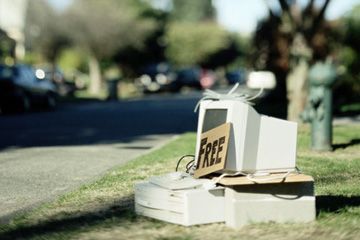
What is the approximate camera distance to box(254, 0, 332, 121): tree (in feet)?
52.5

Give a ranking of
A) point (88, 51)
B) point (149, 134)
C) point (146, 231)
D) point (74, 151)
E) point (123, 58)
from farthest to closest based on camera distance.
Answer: point (123, 58)
point (88, 51)
point (149, 134)
point (74, 151)
point (146, 231)

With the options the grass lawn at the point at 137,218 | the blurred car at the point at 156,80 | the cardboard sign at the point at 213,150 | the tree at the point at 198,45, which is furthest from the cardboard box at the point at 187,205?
the tree at the point at 198,45

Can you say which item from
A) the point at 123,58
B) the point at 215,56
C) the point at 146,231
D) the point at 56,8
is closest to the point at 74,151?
the point at 146,231

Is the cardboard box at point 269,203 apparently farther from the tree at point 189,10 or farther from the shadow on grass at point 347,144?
the tree at point 189,10

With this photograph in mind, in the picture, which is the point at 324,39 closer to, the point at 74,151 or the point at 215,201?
the point at 74,151

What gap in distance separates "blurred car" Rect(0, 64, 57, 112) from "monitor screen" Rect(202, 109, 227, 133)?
1905 cm

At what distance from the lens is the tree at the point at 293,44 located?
16.0m

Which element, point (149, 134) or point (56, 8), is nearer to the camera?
point (149, 134)

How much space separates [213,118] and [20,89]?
19423mm

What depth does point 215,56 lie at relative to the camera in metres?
84.0

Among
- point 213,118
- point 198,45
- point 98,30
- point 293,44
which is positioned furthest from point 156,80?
point 213,118

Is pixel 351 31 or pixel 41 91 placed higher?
pixel 351 31

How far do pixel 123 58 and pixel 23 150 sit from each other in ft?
141

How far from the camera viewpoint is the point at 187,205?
6055 mm
